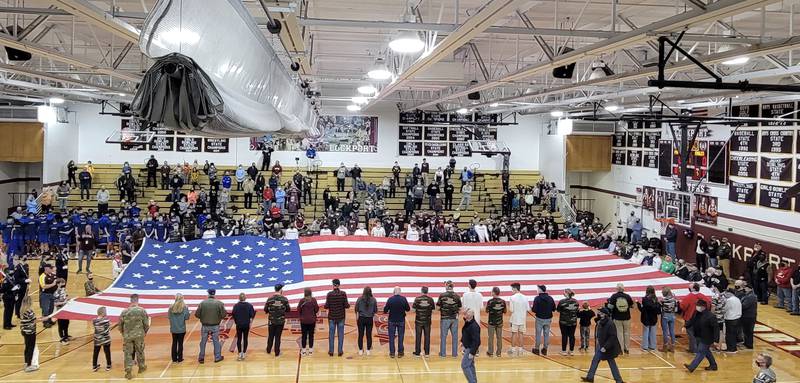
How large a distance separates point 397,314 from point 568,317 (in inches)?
126

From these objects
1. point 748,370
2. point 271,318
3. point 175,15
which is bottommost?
point 748,370

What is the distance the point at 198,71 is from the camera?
3408 mm

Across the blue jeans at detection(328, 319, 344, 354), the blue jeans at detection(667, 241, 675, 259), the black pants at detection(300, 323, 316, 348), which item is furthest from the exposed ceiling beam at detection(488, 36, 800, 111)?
the blue jeans at detection(667, 241, 675, 259)

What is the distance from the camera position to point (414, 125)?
32562 mm

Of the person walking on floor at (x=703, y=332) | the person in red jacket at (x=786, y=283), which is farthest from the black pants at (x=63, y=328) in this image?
A: the person in red jacket at (x=786, y=283)

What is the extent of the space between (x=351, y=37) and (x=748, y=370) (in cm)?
1138

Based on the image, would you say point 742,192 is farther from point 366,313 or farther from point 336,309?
point 336,309

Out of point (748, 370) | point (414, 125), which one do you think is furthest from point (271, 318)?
point (414, 125)

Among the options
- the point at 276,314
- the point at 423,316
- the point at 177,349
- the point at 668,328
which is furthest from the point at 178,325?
the point at 668,328

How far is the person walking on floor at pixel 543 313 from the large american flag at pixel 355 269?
1847 millimetres

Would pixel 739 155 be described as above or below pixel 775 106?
below

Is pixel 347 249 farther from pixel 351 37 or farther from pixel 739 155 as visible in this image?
pixel 739 155

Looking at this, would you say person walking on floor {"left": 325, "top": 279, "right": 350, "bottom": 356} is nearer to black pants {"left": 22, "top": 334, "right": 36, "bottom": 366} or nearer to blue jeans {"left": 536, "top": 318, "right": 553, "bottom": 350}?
blue jeans {"left": 536, "top": 318, "right": 553, "bottom": 350}

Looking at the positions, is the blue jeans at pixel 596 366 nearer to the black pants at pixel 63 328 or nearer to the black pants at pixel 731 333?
the black pants at pixel 731 333
